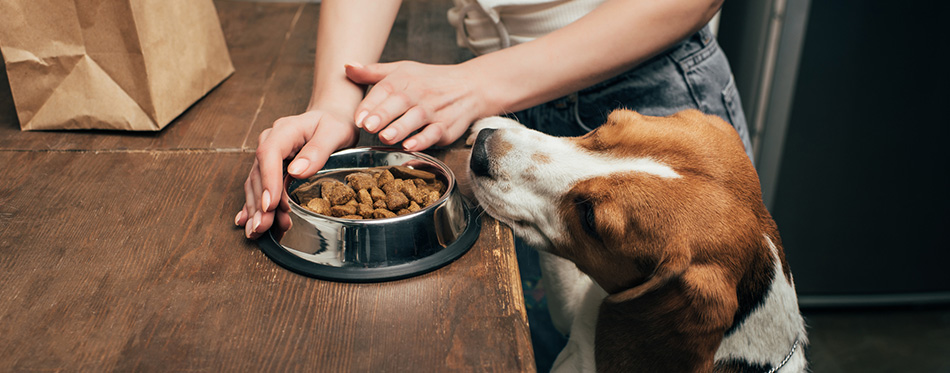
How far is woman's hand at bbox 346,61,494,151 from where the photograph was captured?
116cm

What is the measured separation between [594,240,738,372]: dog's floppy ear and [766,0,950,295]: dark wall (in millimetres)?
1461

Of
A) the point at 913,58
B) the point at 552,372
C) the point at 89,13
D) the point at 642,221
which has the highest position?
the point at 89,13

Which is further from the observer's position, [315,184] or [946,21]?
[946,21]

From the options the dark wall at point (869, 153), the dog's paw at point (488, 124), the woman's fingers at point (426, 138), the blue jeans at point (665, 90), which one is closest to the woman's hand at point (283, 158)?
the woman's fingers at point (426, 138)

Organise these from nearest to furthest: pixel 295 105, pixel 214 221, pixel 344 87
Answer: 1. pixel 214 221
2. pixel 344 87
3. pixel 295 105

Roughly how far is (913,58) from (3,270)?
8.22 feet

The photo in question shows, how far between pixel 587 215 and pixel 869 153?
1704 millimetres

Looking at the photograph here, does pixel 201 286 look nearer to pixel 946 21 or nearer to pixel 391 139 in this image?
pixel 391 139

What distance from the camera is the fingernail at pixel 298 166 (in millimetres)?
1020

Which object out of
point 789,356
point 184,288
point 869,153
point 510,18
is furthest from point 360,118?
point 869,153

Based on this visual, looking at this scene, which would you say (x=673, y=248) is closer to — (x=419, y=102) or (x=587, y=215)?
(x=587, y=215)

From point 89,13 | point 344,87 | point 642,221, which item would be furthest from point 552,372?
point 89,13

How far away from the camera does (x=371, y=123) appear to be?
1135 mm

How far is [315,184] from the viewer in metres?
1.09
